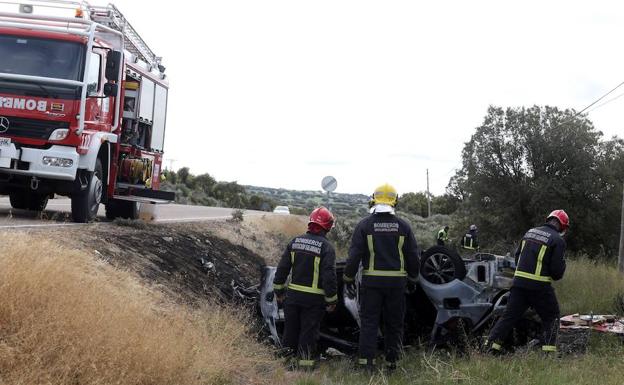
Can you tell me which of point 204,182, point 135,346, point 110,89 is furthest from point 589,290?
point 204,182

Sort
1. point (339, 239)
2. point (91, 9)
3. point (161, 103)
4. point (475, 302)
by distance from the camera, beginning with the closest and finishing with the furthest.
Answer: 1. point (475, 302)
2. point (91, 9)
3. point (161, 103)
4. point (339, 239)

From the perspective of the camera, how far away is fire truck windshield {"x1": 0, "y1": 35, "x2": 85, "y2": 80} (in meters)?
10.3

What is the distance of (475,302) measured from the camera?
26.6 ft

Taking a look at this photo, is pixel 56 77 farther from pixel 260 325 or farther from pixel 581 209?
pixel 581 209

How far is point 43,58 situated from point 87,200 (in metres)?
2.26

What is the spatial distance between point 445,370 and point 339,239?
14.9m

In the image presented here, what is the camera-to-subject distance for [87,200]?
1088cm

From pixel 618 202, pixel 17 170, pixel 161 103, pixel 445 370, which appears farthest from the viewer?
pixel 618 202

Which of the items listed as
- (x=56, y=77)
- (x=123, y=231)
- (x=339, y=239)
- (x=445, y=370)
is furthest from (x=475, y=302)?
(x=339, y=239)

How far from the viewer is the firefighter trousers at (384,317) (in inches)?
283

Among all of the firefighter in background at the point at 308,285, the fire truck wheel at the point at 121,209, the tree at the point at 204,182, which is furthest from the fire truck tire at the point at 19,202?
the tree at the point at 204,182

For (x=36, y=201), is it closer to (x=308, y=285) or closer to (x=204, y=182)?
(x=308, y=285)

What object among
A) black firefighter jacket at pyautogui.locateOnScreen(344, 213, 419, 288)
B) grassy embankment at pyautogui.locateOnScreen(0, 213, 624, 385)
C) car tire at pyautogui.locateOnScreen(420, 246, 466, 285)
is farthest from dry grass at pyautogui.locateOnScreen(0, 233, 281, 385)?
car tire at pyautogui.locateOnScreen(420, 246, 466, 285)

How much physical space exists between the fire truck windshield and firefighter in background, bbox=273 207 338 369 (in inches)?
196
